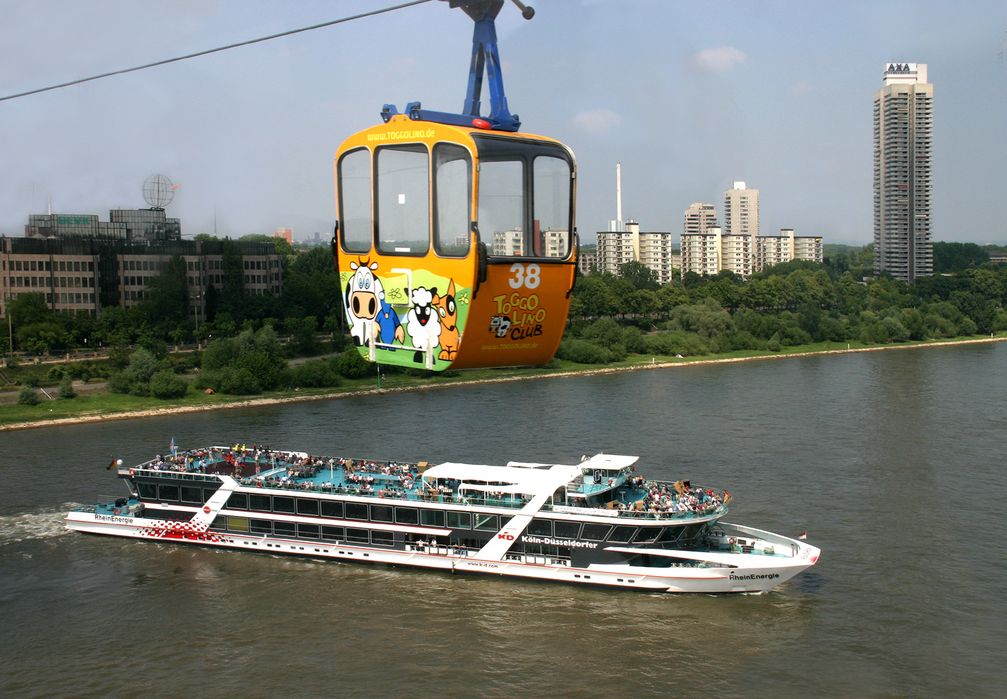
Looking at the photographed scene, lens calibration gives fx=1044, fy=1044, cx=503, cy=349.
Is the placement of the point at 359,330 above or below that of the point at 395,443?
above

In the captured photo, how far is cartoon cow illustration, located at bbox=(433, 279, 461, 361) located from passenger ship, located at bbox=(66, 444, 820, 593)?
7557mm

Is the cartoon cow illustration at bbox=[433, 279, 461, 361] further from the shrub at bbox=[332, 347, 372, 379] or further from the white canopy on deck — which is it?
the shrub at bbox=[332, 347, 372, 379]

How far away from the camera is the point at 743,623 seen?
9219mm

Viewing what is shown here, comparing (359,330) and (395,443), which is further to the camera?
(395,443)

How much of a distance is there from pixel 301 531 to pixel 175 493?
1.77 m

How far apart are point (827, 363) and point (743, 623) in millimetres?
18670

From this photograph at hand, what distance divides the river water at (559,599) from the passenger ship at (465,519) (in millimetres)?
218

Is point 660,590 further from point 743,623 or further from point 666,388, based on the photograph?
point 666,388

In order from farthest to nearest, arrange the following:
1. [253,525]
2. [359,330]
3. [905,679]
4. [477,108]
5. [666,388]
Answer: [666,388] → [253,525] → [905,679] → [359,330] → [477,108]

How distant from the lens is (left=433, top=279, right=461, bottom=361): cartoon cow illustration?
2951 mm

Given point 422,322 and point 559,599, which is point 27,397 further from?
point 422,322

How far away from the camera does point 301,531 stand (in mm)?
11641

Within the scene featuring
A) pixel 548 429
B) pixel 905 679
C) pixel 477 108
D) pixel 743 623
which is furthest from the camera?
pixel 548 429

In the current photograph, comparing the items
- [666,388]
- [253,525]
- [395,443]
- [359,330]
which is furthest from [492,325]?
[666,388]
